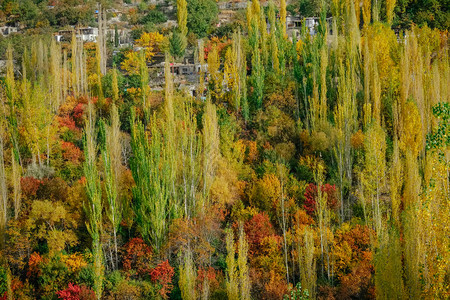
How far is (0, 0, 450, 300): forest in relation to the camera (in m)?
17.5

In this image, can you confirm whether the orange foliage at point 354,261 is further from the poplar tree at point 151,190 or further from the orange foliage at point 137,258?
the orange foliage at point 137,258

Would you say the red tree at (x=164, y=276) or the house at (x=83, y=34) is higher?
the house at (x=83, y=34)

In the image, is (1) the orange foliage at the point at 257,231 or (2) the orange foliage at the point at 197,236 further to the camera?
(2) the orange foliage at the point at 197,236

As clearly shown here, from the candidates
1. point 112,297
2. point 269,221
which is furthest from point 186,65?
point 112,297

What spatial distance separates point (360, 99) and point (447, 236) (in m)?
15.5

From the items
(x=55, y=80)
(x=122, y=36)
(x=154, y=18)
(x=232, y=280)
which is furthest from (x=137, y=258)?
(x=154, y=18)

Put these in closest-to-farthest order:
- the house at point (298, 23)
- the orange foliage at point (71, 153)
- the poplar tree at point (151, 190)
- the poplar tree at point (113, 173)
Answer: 1. the poplar tree at point (151, 190)
2. the poplar tree at point (113, 173)
3. the orange foliage at point (71, 153)
4. the house at point (298, 23)

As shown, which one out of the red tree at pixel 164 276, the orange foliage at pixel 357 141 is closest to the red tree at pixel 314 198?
the orange foliage at pixel 357 141

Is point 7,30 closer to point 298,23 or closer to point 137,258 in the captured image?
point 298,23

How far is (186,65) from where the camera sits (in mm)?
38594

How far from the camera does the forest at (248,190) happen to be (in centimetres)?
1753

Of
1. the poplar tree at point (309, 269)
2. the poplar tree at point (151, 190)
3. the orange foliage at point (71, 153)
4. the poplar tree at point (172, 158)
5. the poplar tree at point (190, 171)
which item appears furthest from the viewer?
the orange foliage at point (71, 153)

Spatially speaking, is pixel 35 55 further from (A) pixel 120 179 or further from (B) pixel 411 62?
(B) pixel 411 62

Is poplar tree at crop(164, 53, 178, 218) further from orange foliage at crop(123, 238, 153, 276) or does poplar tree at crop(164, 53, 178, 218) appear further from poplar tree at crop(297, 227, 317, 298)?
poplar tree at crop(297, 227, 317, 298)
